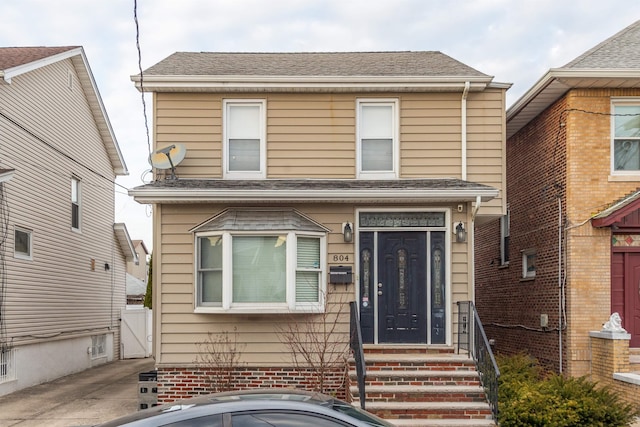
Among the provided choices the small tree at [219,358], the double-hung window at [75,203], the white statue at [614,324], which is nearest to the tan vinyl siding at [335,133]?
the white statue at [614,324]

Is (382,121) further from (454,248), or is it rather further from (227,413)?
(227,413)

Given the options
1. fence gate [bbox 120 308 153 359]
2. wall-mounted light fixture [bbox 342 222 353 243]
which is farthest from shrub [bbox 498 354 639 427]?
fence gate [bbox 120 308 153 359]

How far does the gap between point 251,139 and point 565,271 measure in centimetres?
617

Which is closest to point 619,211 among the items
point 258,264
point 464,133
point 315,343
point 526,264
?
point 464,133

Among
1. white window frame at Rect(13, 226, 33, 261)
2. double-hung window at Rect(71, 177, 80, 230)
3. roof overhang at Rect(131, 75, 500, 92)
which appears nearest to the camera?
roof overhang at Rect(131, 75, 500, 92)

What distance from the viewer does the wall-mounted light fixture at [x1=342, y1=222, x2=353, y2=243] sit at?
1136cm

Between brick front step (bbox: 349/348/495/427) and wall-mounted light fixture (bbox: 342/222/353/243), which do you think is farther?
wall-mounted light fixture (bbox: 342/222/353/243)

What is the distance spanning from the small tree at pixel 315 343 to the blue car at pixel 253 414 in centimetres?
597

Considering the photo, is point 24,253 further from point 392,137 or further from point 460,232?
point 460,232

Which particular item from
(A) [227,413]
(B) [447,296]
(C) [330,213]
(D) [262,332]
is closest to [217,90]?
(C) [330,213]

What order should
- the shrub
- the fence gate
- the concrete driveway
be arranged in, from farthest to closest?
the fence gate < the concrete driveway < the shrub

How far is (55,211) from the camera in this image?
1627 centimetres

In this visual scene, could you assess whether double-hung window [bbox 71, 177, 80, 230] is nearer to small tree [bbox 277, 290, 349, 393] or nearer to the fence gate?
the fence gate

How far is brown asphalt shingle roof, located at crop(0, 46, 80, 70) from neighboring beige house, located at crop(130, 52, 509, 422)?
4.27 metres
